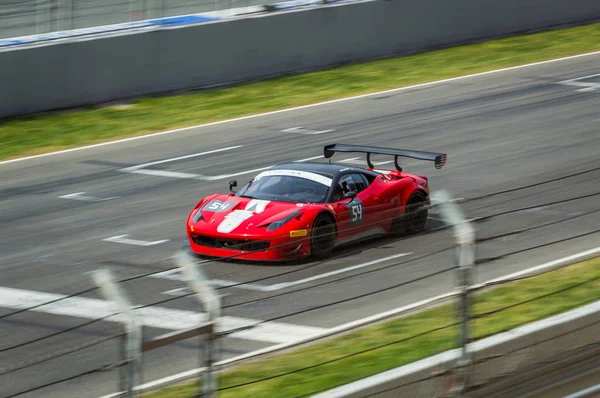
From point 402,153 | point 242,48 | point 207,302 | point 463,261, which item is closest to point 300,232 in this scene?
point 402,153

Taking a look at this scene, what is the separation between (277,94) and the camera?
2398 cm

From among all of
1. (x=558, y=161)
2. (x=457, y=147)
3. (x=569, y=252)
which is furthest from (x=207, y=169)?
(x=569, y=252)

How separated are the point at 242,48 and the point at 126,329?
63.7 ft

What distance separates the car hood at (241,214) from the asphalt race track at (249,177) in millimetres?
756

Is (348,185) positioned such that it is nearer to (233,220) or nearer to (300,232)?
(300,232)

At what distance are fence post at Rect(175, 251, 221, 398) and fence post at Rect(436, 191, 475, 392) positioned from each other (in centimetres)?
144

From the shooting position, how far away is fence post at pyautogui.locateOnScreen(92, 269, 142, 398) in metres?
5.07

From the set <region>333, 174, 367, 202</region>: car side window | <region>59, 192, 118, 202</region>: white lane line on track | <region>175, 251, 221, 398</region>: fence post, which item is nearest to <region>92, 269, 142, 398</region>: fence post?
<region>175, 251, 221, 398</region>: fence post

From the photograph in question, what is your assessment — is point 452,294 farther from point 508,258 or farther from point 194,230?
point 194,230

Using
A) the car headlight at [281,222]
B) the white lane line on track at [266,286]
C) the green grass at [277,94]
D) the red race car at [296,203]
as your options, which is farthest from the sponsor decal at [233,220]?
the green grass at [277,94]

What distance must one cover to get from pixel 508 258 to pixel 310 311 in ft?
5.67

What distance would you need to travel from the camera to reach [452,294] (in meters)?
6.70

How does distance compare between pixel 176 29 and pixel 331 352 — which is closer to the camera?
pixel 331 352

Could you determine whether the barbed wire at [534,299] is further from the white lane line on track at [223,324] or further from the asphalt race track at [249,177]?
the white lane line on track at [223,324]
